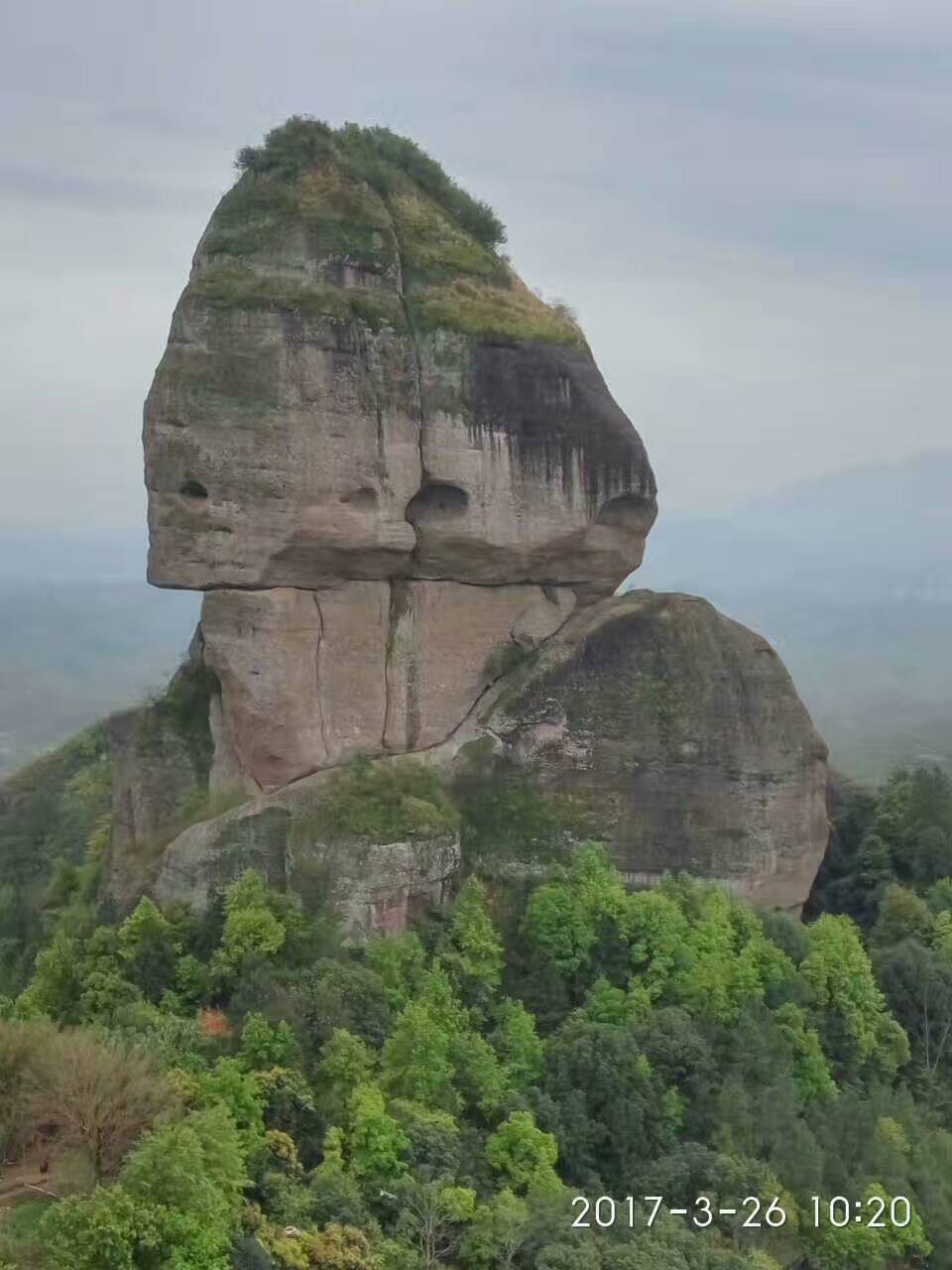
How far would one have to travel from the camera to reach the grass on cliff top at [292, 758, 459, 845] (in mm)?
19875

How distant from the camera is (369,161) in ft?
72.9

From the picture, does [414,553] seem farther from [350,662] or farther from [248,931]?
[248,931]

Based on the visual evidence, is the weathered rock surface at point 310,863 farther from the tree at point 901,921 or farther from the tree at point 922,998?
the tree at point 901,921

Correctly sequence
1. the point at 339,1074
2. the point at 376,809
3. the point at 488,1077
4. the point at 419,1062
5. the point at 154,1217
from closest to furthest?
1. the point at 154,1217
2. the point at 339,1074
3. the point at 419,1062
4. the point at 488,1077
5. the point at 376,809

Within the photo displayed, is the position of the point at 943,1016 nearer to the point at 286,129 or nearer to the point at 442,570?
the point at 442,570

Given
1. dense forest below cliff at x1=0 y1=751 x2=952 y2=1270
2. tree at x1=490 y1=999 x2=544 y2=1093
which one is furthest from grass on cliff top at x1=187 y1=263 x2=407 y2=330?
tree at x1=490 y1=999 x2=544 y2=1093

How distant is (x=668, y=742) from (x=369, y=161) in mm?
10196

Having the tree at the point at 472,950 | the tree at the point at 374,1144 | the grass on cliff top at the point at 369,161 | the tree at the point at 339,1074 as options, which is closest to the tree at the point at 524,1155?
the tree at the point at 374,1144

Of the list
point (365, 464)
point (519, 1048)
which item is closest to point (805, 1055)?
point (519, 1048)

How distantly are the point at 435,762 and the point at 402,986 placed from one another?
4.09 meters

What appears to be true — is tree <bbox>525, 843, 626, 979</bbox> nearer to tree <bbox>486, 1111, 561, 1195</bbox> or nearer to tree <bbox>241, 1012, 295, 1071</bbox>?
tree <bbox>486, 1111, 561, 1195</bbox>
